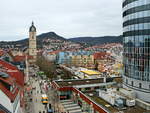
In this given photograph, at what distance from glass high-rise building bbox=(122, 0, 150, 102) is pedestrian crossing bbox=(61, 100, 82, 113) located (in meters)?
10.6

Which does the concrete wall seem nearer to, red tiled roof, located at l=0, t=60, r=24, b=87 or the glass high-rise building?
the glass high-rise building

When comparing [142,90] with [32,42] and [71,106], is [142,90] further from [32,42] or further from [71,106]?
[32,42]

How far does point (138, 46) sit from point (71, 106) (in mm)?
17786

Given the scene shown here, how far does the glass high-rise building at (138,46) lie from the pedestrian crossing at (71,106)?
10.6 metres

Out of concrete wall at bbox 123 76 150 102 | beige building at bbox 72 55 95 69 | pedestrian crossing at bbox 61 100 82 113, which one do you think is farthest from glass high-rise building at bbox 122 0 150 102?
beige building at bbox 72 55 95 69

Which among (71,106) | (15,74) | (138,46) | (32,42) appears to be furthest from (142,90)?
(32,42)

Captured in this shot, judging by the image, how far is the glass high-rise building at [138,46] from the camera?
111 ft

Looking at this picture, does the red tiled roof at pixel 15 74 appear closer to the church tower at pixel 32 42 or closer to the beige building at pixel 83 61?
the beige building at pixel 83 61

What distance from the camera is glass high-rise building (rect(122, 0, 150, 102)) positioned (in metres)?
33.8

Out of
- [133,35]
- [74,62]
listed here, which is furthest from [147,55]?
[74,62]

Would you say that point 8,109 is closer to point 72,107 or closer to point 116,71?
point 72,107

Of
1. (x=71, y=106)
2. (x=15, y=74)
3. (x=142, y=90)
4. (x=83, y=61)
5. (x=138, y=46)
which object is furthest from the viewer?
(x=83, y=61)

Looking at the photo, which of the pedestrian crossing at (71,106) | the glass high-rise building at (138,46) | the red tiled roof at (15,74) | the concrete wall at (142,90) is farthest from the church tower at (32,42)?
the concrete wall at (142,90)

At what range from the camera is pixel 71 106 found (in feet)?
136
